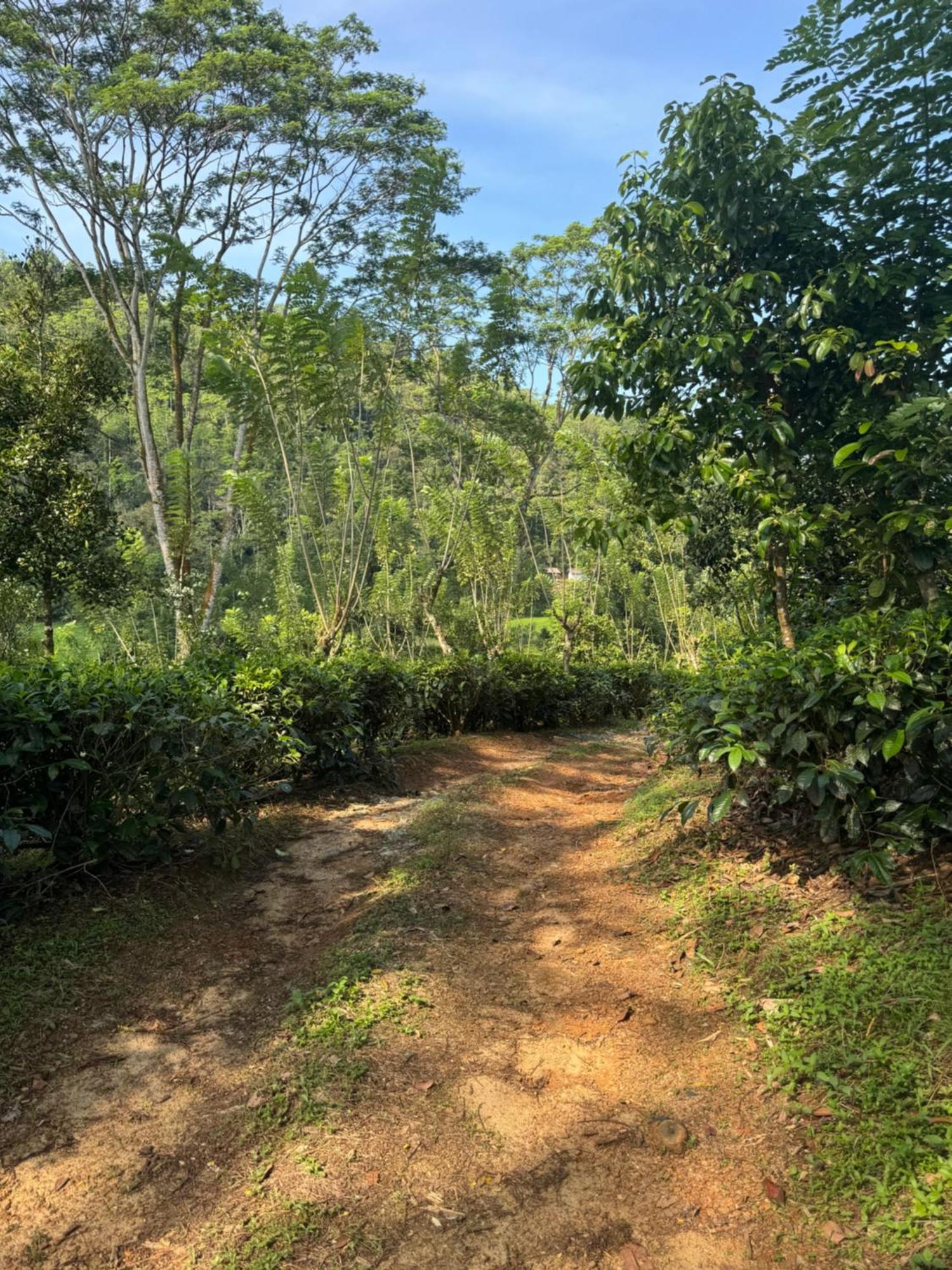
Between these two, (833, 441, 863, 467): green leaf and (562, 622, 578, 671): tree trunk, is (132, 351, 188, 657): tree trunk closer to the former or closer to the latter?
(562, 622, 578, 671): tree trunk

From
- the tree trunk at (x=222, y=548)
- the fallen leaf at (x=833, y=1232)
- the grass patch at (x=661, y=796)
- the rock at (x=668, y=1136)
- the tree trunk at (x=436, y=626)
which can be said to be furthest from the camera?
the tree trunk at (x=222, y=548)

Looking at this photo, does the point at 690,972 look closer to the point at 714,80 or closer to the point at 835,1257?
the point at 835,1257

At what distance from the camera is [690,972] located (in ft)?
9.39

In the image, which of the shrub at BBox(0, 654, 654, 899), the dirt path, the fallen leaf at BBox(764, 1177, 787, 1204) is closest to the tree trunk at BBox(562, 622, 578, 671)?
the shrub at BBox(0, 654, 654, 899)

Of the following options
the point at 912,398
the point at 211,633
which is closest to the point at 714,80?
the point at 912,398

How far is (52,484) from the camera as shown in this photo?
27.3ft

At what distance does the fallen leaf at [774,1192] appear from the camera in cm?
187

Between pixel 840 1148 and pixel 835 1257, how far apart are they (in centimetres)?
29

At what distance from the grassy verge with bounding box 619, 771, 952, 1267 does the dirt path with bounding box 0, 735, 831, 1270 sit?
4.6 inches

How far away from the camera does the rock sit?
6.84ft

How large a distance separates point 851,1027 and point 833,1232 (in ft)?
2.09

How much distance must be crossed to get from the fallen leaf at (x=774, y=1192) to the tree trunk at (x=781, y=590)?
8.15ft

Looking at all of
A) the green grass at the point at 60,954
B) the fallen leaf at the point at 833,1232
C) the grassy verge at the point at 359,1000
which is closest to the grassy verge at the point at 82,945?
the green grass at the point at 60,954

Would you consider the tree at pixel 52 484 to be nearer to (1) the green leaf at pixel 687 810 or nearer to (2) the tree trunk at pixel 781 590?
(2) the tree trunk at pixel 781 590
